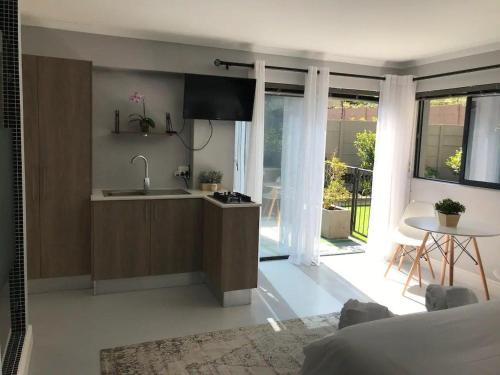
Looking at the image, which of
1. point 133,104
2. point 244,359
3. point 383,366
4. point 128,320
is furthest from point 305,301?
point 133,104

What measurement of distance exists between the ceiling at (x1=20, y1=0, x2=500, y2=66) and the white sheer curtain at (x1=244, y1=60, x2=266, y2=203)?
378 mm

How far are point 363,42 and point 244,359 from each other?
3068 millimetres

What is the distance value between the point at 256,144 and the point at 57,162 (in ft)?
6.20

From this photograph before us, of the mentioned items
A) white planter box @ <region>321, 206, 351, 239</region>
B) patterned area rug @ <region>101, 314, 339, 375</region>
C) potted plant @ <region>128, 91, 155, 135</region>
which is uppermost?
potted plant @ <region>128, 91, 155, 135</region>

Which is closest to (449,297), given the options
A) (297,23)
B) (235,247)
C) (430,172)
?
(235,247)

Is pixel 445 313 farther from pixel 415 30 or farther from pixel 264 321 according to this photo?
pixel 415 30

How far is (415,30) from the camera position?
11.7 feet

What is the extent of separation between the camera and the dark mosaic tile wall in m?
2.32

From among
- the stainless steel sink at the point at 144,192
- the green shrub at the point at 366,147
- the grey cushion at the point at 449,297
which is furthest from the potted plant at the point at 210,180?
the green shrub at the point at 366,147

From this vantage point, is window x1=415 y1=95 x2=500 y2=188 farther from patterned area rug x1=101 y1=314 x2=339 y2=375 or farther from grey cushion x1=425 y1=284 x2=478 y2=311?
patterned area rug x1=101 y1=314 x2=339 y2=375

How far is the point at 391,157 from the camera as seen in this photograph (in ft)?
16.1

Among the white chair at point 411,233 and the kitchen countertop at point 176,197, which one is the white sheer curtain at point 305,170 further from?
the kitchen countertop at point 176,197

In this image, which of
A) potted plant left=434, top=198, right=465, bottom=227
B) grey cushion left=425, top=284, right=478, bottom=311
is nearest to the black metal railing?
potted plant left=434, top=198, right=465, bottom=227

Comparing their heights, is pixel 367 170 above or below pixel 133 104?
below
